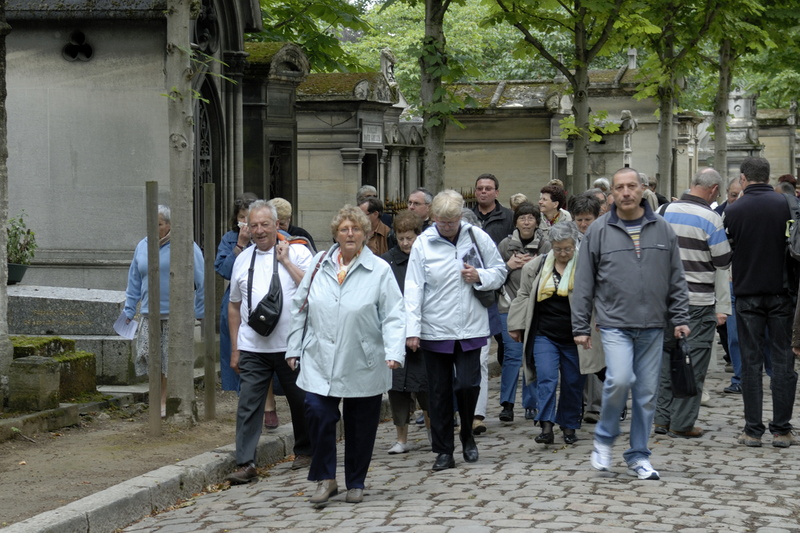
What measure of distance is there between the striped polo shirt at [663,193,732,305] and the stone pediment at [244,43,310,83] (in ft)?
24.0

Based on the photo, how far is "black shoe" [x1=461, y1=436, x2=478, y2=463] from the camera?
8695 millimetres

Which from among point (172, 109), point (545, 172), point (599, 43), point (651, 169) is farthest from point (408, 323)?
point (651, 169)

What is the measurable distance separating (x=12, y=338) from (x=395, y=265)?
119 inches

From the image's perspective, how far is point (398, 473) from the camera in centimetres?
850

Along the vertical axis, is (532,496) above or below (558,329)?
below

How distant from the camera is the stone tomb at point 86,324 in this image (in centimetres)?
1116

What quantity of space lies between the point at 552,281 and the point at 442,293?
3.83ft

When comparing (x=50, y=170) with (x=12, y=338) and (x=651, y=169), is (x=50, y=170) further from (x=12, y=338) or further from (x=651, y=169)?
(x=651, y=169)

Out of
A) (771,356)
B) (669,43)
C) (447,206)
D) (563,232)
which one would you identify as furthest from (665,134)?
(447,206)

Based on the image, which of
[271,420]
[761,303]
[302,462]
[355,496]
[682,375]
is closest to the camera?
[355,496]

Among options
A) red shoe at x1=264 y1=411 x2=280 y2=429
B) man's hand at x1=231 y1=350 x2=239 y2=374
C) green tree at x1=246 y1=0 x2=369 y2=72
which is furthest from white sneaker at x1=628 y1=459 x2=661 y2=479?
green tree at x1=246 y1=0 x2=369 y2=72

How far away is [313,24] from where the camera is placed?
22.7 m

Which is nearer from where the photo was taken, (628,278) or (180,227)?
(628,278)

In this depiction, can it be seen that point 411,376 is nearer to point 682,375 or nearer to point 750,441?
point 682,375
